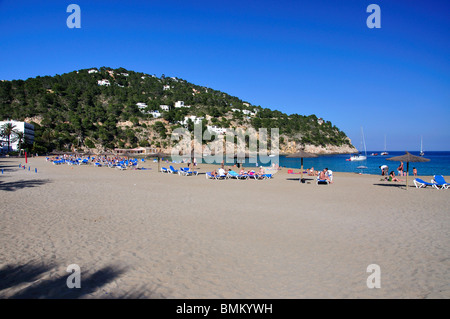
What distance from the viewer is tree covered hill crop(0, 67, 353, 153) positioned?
65812 millimetres

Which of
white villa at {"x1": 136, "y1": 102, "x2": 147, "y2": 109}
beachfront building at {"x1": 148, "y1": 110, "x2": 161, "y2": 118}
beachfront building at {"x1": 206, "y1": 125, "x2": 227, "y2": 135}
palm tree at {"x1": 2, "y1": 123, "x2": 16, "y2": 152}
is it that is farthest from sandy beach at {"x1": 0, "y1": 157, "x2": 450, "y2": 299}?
white villa at {"x1": 136, "y1": 102, "x2": 147, "y2": 109}

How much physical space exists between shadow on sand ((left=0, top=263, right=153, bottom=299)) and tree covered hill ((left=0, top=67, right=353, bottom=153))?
190ft

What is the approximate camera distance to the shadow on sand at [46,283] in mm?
3441

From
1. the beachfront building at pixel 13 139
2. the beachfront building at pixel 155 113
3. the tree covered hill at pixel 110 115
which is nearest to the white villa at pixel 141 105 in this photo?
the tree covered hill at pixel 110 115

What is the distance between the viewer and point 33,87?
77.2 m

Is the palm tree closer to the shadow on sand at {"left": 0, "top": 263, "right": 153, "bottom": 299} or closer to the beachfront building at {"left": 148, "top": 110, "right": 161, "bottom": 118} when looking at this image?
the beachfront building at {"left": 148, "top": 110, "right": 161, "bottom": 118}

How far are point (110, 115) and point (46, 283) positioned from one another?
264 feet

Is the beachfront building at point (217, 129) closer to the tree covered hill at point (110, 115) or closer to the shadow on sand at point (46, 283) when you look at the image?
the tree covered hill at point (110, 115)

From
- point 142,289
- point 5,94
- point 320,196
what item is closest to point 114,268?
point 142,289

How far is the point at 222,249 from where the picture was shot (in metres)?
5.03

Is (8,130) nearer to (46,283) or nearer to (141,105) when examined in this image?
(141,105)

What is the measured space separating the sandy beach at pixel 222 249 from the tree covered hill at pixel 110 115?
55357 millimetres
